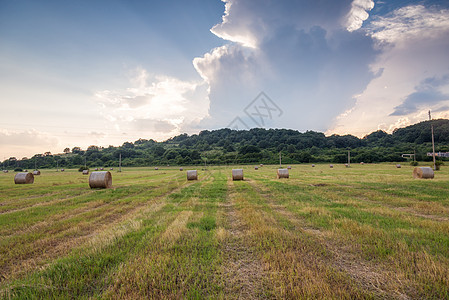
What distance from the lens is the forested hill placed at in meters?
91.6

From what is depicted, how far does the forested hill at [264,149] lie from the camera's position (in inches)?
3605

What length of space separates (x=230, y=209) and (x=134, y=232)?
4.89 m

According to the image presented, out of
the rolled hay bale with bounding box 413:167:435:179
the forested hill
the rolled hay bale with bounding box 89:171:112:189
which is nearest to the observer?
the rolled hay bale with bounding box 89:171:112:189

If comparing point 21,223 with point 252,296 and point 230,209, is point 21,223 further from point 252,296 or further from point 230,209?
point 252,296

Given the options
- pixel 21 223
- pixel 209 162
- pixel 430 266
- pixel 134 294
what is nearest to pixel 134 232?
pixel 134 294

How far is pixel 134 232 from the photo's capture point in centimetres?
652

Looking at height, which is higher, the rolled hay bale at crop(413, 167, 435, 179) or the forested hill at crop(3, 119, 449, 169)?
the forested hill at crop(3, 119, 449, 169)

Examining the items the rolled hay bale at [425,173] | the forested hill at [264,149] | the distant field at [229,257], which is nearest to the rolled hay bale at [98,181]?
the distant field at [229,257]

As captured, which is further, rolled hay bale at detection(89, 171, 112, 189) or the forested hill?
the forested hill

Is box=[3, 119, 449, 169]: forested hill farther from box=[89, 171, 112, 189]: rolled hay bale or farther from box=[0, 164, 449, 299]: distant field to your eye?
box=[0, 164, 449, 299]: distant field

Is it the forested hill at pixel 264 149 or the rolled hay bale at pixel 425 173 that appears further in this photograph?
the forested hill at pixel 264 149

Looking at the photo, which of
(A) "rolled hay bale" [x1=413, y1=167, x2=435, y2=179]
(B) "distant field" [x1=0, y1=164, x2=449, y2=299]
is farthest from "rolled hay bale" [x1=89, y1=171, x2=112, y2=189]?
(A) "rolled hay bale" [x1=413, y1=167, x2=435, y2=179]

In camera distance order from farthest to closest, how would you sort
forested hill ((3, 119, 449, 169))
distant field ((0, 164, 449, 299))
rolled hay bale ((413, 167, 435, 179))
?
forested hill ((3, 119, 449, 169)) < rolled hay bale ((413, 167, 435, 179)) < distant field ((0, 164, 449, 299))

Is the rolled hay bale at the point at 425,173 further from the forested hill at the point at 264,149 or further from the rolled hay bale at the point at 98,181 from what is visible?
the forested hill at the point at 264,149
